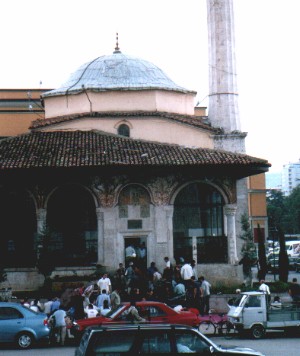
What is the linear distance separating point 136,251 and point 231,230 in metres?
3.60

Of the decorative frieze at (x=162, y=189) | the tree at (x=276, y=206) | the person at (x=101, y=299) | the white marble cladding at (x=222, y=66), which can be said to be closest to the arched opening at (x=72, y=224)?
the decorative frieze at (x=162, y=189)

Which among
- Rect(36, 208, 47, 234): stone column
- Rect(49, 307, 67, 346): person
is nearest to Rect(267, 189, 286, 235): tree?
Rect(36, 208, 47, 234): stone column

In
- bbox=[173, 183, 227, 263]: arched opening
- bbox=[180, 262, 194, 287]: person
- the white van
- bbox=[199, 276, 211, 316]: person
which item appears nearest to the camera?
bbox=[199, 276, 211, 316]: person

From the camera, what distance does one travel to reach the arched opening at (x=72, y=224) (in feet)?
103

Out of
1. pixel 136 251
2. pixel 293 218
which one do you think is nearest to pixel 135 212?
pixel 136 251

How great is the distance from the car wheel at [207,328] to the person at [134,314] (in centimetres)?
355

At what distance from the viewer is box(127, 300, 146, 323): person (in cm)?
1808

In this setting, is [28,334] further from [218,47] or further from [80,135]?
[218,47]

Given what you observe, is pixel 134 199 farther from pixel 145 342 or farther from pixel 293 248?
pixel 293 248

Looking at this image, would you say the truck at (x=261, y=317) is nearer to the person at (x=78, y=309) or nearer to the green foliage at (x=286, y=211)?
the person at (x=78, y=309)

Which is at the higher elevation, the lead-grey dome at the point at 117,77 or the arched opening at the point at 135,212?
the lead-grey dome at the point at 117,77

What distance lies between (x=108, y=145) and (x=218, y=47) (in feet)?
27.1

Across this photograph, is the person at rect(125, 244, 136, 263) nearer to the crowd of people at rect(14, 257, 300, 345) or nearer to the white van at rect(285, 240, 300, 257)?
the crowd of people at rect(14, 257, 300, 345)

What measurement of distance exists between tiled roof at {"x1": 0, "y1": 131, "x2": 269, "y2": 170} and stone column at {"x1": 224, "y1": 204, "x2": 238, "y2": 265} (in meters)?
1.66
